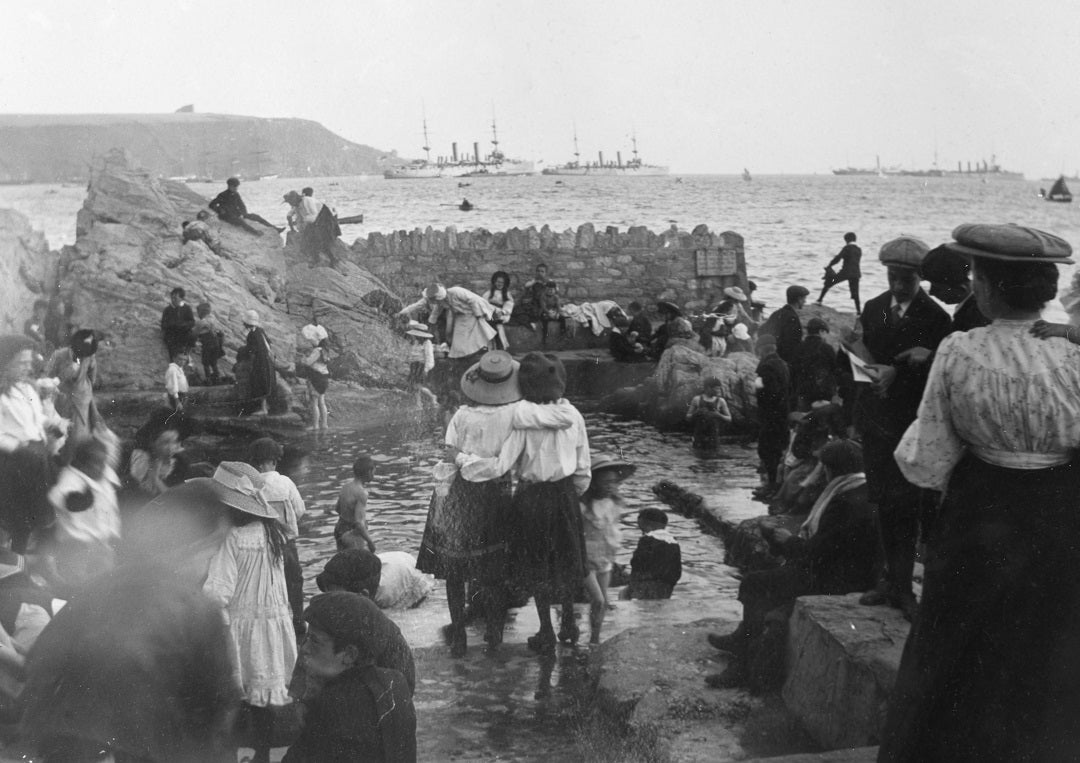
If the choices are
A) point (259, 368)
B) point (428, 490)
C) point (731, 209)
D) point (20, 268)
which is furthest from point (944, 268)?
point (731, 209)

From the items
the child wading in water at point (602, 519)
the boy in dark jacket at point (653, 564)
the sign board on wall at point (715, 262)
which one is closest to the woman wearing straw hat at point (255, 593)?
the child wading in water at point (602, 519)

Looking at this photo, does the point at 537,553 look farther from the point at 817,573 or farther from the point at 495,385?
the point at 817,573

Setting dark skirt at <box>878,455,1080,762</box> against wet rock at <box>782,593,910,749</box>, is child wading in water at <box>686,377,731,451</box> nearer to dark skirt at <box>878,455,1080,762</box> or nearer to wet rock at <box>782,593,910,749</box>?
wet rock at <box>782,593,910,749</box>

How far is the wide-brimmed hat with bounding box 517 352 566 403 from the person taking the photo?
557cm

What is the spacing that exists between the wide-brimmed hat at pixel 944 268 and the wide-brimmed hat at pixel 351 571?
2.50 m

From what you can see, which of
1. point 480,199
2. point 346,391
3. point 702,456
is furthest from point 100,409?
point 480,199

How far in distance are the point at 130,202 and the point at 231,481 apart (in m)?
14.0

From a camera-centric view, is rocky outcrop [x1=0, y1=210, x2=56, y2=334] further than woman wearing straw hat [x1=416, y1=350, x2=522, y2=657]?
Yes

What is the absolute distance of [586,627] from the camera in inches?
245

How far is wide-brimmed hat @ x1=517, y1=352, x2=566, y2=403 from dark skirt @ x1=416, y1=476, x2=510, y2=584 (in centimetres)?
46

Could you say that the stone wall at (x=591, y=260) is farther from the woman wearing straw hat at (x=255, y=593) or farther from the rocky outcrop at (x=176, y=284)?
the woman wearing straw hat at (x=255, y=593)

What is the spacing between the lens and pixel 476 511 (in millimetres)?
5641

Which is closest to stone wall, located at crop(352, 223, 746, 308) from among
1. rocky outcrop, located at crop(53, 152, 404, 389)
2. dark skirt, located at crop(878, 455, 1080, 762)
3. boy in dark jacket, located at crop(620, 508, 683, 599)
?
rocky outcrop, located at crop(53, 152, 404, 389)

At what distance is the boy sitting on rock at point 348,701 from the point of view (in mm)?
2715
